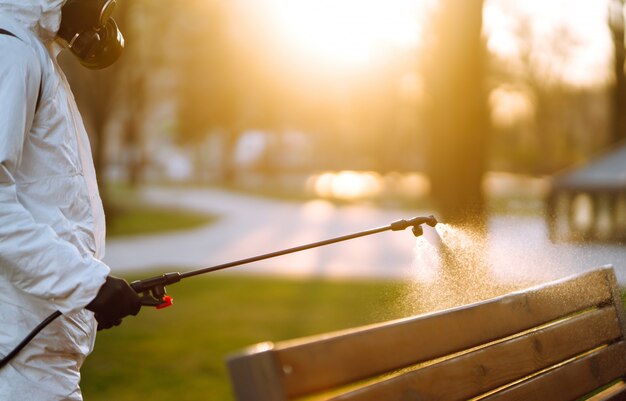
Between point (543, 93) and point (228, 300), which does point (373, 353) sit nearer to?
point (228, 300)

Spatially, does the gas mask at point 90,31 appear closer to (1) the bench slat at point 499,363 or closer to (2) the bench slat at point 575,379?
(1) the bench slat at point 499,363

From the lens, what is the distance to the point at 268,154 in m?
45.2

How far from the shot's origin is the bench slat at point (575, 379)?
230 centimetres

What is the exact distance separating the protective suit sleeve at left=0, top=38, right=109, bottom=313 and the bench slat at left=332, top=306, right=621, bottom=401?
27.8 inches

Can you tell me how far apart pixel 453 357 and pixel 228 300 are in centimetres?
686

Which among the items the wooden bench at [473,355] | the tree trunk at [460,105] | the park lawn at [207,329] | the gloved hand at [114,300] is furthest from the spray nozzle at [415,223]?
the tree trunk at [460,105]

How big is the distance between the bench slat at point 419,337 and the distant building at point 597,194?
10.4 metres

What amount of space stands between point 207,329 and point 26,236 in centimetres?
537

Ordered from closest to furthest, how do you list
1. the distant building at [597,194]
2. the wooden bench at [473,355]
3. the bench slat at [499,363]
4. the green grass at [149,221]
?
the wooden bench at [473,355], the bench slat at [499,363], the distant building at [597,194], the green grass at [149,221]

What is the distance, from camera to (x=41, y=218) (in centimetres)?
212

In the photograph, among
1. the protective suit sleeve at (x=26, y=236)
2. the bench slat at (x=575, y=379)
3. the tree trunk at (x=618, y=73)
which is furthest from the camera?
the tree trunk at (x=618, y=73)

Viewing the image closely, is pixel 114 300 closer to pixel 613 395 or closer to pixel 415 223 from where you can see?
pixel 415 223

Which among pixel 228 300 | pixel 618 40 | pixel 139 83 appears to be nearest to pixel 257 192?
pixel 139 83

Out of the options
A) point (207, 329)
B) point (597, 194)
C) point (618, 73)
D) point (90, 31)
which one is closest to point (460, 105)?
point (207, 329)
